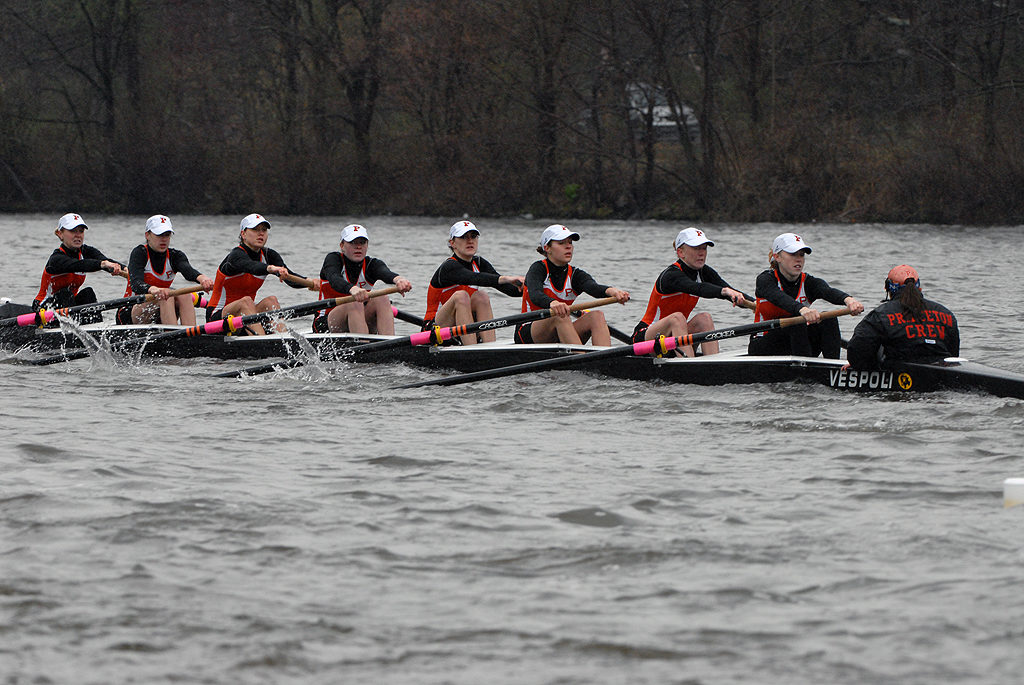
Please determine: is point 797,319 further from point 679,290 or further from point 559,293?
point 559,293

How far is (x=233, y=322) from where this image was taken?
12.0 metres

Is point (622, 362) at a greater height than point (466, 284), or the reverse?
point (466, 284)

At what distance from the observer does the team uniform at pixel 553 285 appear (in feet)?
36.0

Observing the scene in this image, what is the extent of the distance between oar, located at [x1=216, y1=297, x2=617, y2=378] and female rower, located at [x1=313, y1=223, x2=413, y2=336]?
0.47 m

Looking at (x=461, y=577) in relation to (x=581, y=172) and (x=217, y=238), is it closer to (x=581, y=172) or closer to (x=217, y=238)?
(x=217, y=238)

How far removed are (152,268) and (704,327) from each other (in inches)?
214

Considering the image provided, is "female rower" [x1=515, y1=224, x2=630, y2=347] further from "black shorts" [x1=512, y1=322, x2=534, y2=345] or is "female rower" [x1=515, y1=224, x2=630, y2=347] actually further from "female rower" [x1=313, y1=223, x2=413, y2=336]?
"female rower" [x1=313, y1=223, x2=413, y2=336]

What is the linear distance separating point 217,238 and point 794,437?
2199 cm

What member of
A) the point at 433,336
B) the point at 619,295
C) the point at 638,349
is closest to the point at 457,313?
the point at 433,336

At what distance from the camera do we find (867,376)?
961cm

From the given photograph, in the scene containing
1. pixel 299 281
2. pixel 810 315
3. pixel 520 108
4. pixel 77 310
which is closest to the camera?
pixel 810 315

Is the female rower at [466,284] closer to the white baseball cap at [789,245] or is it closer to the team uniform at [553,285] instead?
the team uniform at [553,285]

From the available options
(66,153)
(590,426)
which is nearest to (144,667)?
(590,426)

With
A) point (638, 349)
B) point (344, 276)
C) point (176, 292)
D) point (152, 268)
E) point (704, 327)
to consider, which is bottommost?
point (638, 349)
